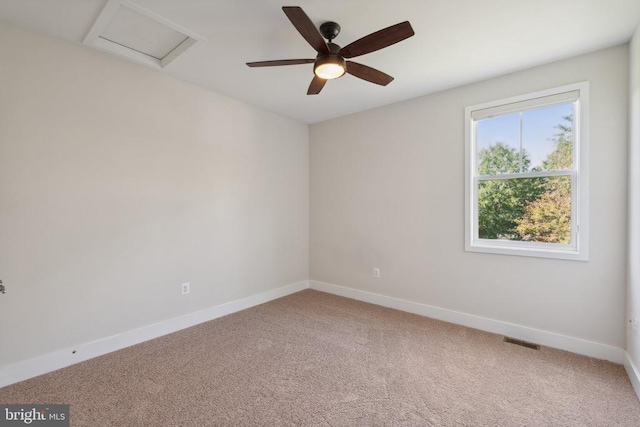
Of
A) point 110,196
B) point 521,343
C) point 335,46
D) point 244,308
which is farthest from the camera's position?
point 244,308

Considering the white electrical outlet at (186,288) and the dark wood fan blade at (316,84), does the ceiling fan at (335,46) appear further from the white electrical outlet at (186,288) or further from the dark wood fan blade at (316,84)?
the white electrical outlet at (186,288)

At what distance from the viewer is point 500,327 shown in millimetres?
2865

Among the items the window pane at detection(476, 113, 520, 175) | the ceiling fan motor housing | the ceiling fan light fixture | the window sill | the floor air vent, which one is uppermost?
the ceiling fan motor housing

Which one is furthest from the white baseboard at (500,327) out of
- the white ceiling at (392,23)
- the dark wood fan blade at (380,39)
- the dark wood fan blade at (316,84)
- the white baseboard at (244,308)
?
the dark wood fan blade at (380,39)

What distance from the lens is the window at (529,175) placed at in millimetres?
2529

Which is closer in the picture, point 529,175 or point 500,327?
point 529,175

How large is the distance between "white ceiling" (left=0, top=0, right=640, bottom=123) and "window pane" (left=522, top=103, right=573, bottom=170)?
465 millimetres

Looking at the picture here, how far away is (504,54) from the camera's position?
2.44m

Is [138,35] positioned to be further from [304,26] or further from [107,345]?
[107,345]

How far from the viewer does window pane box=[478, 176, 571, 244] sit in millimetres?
2648

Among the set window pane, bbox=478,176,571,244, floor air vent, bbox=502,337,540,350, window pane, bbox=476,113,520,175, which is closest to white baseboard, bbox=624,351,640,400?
floor air vent, bbox=502,337,540,350

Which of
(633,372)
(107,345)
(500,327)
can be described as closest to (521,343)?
(500,327)

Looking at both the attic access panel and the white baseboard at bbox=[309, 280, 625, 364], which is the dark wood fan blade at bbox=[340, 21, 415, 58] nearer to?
the attic access panel

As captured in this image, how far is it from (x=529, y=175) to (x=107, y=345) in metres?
4.18
